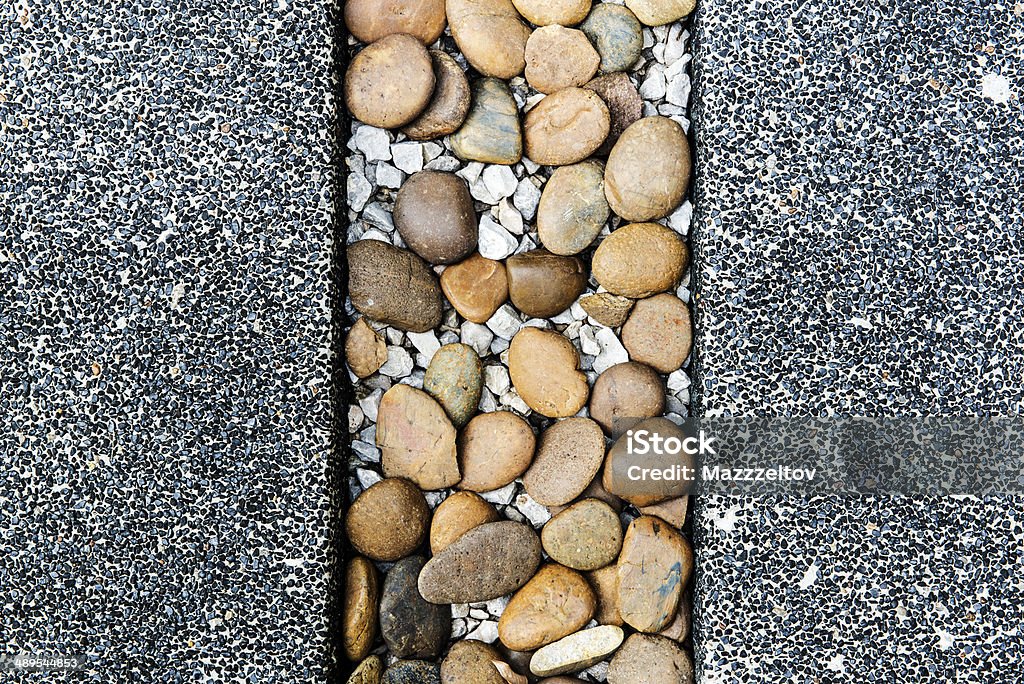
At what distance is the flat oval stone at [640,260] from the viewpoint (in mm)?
1086

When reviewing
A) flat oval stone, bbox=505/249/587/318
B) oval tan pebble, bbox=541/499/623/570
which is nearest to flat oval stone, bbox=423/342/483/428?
flat oval stone, bbox=505/249/587/318

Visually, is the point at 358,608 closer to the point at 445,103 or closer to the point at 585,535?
the point at 585,535

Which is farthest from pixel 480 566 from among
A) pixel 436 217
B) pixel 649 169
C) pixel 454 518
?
pixel 649 169

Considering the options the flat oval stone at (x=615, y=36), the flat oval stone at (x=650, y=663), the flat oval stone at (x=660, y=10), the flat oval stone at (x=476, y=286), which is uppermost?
the flat oval stone at (x=660, y=10)

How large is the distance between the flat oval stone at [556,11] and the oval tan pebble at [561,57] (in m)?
0.02

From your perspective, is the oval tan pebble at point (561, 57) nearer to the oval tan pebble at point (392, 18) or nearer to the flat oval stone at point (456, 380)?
the oval tan pebble at point (392, 18)

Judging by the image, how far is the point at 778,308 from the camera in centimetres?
105

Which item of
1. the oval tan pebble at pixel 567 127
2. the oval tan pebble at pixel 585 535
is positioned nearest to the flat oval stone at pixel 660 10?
the oval tan pebble at pixel 567 127

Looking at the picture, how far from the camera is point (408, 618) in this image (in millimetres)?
1089

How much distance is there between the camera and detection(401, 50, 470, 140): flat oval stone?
3.65 feet

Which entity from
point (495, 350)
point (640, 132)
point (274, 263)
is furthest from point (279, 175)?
point (640, 132)

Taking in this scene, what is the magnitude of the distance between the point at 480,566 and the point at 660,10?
89 centimetres

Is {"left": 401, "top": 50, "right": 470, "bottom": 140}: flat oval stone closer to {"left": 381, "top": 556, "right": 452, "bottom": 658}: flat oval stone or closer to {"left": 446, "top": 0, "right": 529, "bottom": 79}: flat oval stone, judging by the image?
{"left": 446, "top": 0, "right": 529, "bottom": 79}: flat oval stone

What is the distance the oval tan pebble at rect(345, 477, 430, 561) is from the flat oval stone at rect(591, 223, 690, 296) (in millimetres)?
443
